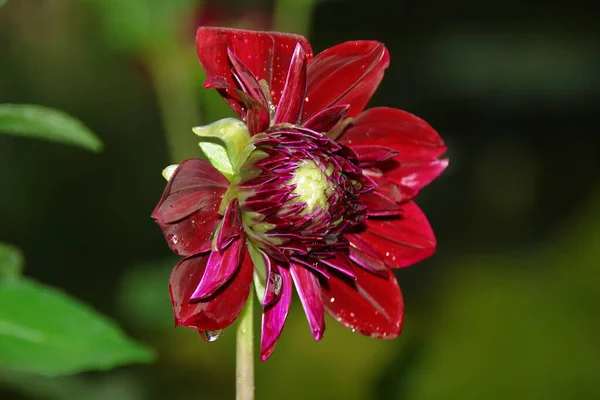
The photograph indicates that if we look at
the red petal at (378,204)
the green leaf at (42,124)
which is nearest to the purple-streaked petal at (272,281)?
the red petal at (378,204)

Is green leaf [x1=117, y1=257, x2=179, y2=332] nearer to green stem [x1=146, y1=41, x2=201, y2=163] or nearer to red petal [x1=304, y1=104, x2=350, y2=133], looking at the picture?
green stem [x1=146, y1=41, x2=201, y2=163]

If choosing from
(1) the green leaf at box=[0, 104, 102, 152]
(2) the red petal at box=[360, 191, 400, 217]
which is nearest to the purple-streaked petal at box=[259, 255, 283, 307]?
(2) the red petal at box=[360, 191, 400, 217]

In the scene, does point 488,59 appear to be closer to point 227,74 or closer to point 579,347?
point 579,347

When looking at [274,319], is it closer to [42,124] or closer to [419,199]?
[42,124]

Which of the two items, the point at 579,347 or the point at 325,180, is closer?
the point at 325,180

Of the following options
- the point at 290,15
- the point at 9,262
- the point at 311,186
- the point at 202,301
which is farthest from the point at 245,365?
the point at 290,15

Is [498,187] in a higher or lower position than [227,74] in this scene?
lower

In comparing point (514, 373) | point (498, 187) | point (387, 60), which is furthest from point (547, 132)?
point (387, 60)
